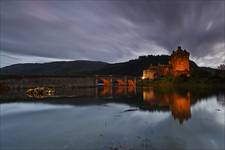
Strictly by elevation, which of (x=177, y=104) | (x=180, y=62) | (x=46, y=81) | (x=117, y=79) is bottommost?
(x=177, y=104)

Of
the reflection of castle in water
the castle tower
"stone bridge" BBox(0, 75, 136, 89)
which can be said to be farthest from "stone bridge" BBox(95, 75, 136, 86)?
the reflection of castle in water

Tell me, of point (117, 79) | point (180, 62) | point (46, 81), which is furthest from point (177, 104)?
point (117, 79)

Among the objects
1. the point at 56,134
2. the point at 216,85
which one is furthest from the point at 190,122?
the point at 216,85

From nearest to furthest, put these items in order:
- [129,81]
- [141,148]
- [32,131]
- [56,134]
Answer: [141,148] → [56,134] → [32,131] → [129,81]

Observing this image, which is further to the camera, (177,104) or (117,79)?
(117,79)

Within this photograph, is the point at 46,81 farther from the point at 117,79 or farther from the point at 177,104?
the point at 177,104

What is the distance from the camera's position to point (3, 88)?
279 ft

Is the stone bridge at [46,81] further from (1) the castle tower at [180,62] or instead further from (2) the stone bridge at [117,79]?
(1) the castle tower at [180,62]

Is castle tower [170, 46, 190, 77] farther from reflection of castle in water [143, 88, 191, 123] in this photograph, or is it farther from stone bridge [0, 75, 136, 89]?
reflection of castle in water [143, 88, 191, 123]

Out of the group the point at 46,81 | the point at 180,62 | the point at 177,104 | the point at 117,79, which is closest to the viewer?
the point at 177,104

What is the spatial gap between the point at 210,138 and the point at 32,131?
1252 cm

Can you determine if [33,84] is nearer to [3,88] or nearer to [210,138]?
[3,88]

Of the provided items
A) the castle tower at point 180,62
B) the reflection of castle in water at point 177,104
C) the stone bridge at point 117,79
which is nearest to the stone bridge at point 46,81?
the stone bridge at point 117,79

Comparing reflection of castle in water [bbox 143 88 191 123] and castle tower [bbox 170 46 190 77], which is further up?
castle tower [bbox 170 46 190 77]
